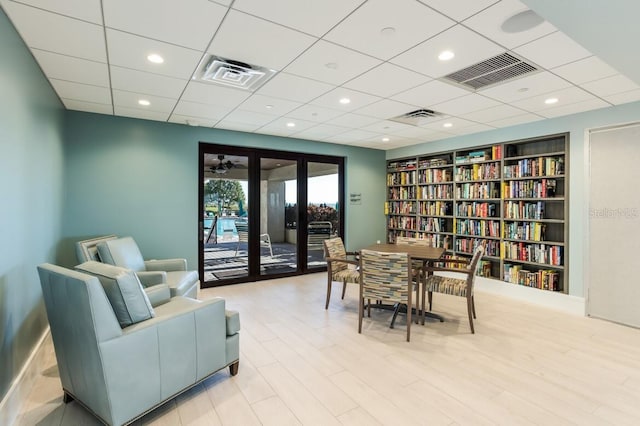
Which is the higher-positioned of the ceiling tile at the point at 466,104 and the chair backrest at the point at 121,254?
the ceiling tile at the point at 466,104

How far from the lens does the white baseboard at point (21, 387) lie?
199 cm

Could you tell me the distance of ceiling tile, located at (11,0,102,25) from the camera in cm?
201

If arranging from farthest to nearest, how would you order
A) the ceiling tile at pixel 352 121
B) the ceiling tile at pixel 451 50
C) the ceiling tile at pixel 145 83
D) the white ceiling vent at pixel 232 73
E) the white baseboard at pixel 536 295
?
the ceiling tile at pixel 352 121 → the white baseboard at pixel 536 295 → the ceiling tile at pixel 145 83 → the white ceiling vent at pixel 232 73 → the ceiling tile at pixel 451 50

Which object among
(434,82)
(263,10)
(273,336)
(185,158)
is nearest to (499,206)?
(434,82)

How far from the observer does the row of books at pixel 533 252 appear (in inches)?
181

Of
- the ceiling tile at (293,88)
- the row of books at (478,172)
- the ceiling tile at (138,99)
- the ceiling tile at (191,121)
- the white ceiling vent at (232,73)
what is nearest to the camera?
the white ceiling vent at (232,73)

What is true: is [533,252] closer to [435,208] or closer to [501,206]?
[501,206]

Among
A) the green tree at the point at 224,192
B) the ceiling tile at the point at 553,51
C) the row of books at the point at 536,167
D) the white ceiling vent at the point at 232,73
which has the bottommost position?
the green tree at the point at 224,192

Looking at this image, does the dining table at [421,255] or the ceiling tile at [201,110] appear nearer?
the dining table at [421,255]

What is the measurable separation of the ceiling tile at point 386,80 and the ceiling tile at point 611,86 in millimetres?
1708

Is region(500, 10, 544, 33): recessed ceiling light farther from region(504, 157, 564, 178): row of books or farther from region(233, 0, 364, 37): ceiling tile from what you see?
region(504, 157, 564, 178): row of books

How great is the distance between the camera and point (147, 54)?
2699mm

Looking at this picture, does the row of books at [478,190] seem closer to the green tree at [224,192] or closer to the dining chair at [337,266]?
the dining chair at [337,266]

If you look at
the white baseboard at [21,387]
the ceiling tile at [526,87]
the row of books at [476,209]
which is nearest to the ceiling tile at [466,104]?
the ceiling tile at [526,87]
